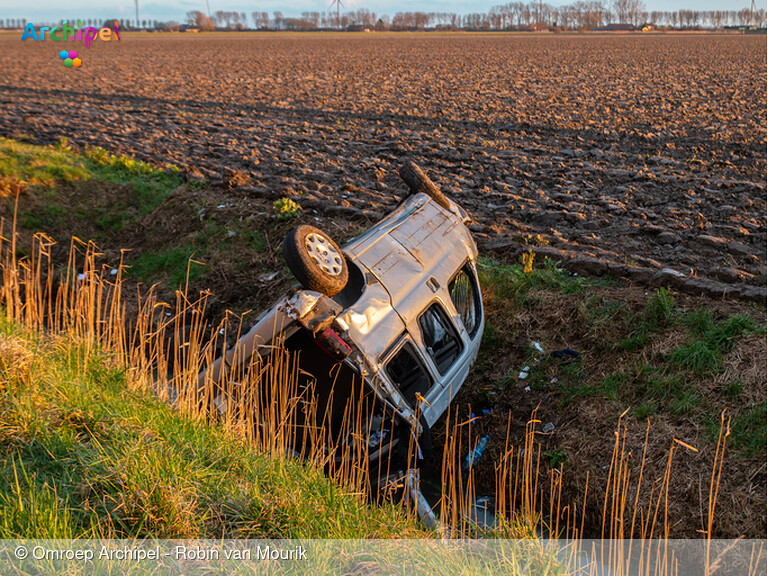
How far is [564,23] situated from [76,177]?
118 metres

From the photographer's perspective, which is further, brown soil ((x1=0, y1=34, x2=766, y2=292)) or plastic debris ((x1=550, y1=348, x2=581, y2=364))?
brown soil ((x1=0, y1=34, x2=766, y2=292))

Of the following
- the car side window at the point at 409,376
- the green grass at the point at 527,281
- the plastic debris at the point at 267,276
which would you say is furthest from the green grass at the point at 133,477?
the plastic debris at the point at 267,276

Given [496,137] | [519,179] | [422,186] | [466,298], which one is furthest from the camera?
[496,137]

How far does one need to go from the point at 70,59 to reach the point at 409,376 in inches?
1774

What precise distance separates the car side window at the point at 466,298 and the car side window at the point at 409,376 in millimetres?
1105

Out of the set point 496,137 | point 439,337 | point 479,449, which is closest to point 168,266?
point 439,337

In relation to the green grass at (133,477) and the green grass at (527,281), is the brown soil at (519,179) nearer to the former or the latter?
the green grass at (527,281)

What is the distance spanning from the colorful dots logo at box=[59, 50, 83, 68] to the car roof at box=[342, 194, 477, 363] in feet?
125

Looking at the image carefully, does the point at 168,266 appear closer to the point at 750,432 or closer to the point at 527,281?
the point at 527,281

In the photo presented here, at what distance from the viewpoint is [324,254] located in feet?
16.8

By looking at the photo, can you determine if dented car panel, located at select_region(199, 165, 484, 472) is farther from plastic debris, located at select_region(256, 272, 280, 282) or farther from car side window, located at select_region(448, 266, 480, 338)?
plastic debris, located at select_region(256, 272, 280, 282)

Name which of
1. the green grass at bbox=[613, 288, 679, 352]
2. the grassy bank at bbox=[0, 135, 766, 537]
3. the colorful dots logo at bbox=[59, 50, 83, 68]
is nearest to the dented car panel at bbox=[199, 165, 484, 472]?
the grassy bank at bbox=[0, 135, 766, 537]

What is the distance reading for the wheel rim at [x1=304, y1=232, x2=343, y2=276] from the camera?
499cm

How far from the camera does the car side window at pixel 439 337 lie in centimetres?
575
